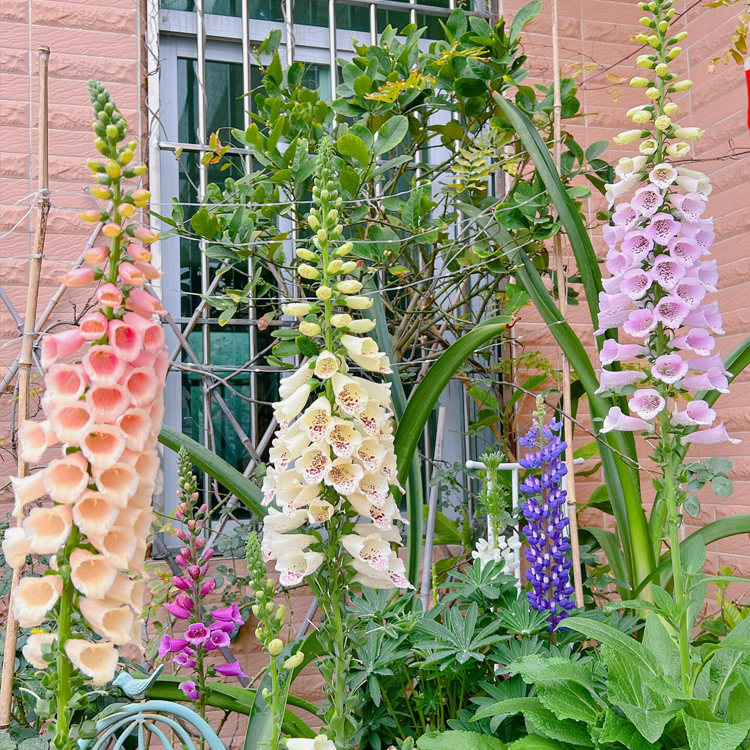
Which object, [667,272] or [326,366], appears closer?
[326,366]

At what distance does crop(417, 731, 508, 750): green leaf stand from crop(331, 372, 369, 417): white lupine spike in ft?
1.80

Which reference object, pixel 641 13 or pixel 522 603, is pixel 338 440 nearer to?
pixel 522 603

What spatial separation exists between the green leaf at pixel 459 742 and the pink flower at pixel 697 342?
705 mm

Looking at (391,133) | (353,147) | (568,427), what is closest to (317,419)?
(568,427)

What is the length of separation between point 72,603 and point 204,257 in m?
1.77

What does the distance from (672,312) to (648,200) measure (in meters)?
0.20

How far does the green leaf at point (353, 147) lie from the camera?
64.9 inches

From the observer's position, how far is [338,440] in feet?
2.63

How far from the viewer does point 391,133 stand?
1761 millimetres

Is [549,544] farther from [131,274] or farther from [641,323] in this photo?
[131,274]

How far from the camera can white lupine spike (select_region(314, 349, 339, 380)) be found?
83cm

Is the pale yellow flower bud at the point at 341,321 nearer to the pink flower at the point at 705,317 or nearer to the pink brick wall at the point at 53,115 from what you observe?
the pink flower at the point at 705,317

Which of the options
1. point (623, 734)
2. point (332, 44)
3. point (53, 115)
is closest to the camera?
point (623, 734)

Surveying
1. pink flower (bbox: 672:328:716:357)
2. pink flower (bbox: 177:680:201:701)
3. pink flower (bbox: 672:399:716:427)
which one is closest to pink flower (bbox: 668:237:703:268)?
pink flower (bbox: 672:328:716:357)
